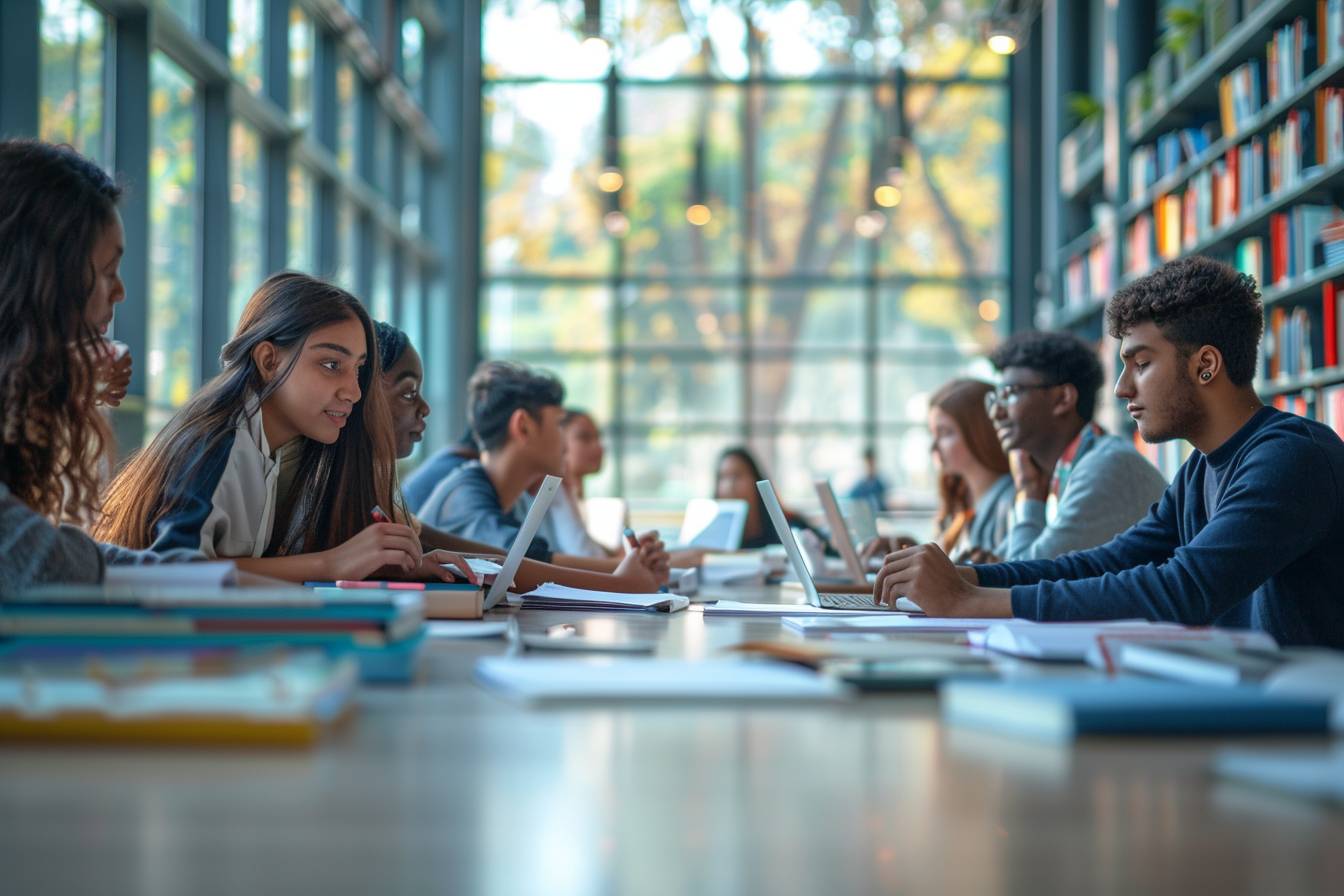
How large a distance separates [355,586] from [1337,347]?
359 centimetres

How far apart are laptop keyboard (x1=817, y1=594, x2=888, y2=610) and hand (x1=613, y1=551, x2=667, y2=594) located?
34cm

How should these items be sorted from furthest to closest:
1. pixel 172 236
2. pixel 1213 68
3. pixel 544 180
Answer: pixel 544 180 → pixel 172 236 → pixel 1213 68

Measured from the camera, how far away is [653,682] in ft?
3.60

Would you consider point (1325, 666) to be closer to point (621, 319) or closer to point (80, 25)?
point (80, 25)

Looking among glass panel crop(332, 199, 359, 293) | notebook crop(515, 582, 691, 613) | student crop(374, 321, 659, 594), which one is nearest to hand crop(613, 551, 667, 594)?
student crop(374, 321, 659, 594)

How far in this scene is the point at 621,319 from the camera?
10.8 metres

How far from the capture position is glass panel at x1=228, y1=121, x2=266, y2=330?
6.34 m

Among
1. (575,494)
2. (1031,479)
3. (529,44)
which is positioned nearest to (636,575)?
(1031,479)

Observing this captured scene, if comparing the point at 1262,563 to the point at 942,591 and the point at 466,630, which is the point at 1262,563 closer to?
the point at 942,591

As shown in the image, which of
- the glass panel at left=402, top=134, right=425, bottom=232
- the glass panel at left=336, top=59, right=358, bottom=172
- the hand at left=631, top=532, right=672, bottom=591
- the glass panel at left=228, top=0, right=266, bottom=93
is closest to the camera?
the hand at left=631, top=532, right=672, bottom=591

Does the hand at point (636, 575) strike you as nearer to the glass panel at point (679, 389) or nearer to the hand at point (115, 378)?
the hand at point (115, 378)

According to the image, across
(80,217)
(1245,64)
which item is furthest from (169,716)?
(1245,64)

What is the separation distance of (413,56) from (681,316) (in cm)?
276

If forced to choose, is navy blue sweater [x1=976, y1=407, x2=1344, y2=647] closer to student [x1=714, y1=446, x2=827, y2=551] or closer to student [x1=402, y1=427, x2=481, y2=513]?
student [x1=402, y1=427, x2=481, y2=513]
